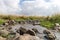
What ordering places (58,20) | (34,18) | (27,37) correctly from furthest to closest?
(34,18), (58,20), (27,37)

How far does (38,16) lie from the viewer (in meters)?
23.4

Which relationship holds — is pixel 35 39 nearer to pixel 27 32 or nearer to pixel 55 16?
pixel 27 32

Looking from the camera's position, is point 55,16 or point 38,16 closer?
point 55,16

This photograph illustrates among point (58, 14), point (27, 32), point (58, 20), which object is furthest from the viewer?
point (58, 14)

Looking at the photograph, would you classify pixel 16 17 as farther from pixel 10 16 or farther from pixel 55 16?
pixel 55 16

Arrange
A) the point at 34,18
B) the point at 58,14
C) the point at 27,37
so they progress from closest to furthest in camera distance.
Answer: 1. the point at 27,37
2. the point at 58,14
3. the point at 34,18

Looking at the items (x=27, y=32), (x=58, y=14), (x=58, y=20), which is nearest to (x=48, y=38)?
(x=27, y=32)

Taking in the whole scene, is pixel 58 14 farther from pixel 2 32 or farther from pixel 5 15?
pixel 2 32

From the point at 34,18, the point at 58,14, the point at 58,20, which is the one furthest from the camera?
the point at 34,18

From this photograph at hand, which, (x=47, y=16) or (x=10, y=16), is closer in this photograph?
(x=47, y=16)

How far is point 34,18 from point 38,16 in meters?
0.54

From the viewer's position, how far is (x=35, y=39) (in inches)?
341

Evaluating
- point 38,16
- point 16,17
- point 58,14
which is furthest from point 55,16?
point 16,17

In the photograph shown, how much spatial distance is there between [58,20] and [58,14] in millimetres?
1614
